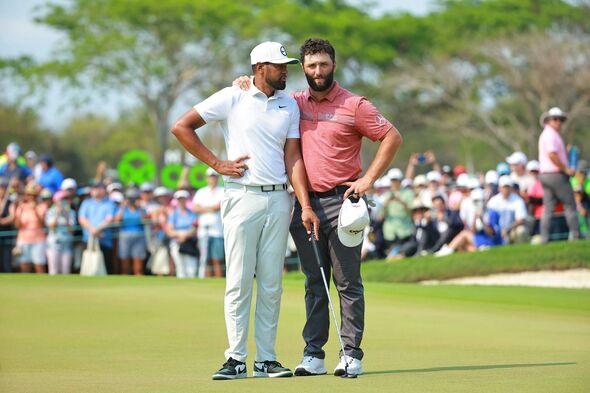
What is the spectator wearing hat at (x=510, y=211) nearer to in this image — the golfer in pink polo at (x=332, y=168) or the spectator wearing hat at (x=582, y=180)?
the spectator wearing hat at (x=582, y=180)

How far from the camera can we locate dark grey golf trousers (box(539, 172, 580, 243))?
655 inches

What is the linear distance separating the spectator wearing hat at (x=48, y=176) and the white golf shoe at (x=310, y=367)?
13482 millimetres

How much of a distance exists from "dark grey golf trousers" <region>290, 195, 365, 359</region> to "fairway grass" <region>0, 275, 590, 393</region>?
317 mm

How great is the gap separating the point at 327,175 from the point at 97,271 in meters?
12.2

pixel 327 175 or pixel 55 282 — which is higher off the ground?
pixel 327 175

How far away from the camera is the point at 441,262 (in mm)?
17188

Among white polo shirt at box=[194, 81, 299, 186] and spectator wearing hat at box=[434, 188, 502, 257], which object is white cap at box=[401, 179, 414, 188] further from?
white polo shirt at box=[194, 81, 299, 186]

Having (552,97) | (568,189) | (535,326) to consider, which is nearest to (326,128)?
(535,326)

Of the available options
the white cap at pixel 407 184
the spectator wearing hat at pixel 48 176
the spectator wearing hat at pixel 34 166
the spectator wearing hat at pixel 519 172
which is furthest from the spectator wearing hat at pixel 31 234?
the spectator wearing hat at pixel 519 172

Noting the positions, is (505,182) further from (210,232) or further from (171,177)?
(171,177)

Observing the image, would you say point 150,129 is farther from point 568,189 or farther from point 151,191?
point 568,189

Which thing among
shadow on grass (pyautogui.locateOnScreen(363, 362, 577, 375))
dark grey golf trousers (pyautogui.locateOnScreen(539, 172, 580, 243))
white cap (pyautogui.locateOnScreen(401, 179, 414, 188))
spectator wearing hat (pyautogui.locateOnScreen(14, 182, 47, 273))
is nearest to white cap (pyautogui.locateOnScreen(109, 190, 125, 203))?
spectator wearing hat (pyautogui.locateOnScreen(14, 182, 47, 273))

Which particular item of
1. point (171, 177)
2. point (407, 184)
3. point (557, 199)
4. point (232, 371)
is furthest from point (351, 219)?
point (171, 177)

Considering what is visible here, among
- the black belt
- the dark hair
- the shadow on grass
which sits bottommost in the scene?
the shadow on grass
